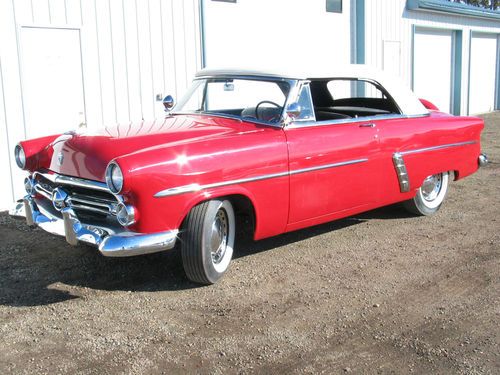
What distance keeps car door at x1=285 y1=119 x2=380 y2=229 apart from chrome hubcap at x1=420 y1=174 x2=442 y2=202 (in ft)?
3.69

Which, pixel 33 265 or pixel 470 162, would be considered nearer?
pixel 33 265

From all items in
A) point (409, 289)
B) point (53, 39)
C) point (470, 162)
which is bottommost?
point (409, 289)

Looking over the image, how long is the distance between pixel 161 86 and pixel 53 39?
1654 millimetres

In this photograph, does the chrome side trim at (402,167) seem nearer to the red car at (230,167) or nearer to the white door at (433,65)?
the red car at (230,167)

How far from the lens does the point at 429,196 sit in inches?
251

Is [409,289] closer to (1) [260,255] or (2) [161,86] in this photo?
(1) [260,255]

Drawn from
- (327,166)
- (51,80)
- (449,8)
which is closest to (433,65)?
(449,8)

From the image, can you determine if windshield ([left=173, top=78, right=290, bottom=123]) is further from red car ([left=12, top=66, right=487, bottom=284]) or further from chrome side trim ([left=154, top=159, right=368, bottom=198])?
chrome side trim ([left=154, top=159, right=368, bottom=198])

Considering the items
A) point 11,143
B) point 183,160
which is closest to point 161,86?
point 11,143

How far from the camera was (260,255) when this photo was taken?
16.6ft

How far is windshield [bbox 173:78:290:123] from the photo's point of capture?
5.00 meters

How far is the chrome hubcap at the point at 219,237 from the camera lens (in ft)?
14.2

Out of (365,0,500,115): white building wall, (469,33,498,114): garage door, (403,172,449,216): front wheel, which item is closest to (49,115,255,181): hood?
(403,172,449,216): front wheel

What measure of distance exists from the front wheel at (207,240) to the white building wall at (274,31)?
169 inches
